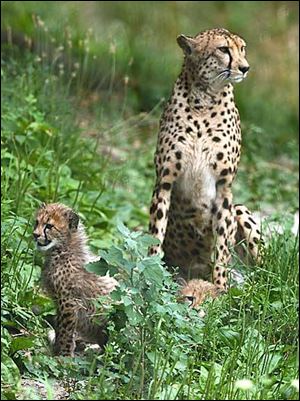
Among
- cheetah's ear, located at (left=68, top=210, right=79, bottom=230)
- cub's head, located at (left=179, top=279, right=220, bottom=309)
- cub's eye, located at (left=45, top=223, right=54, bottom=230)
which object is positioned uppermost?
cheetah's ear, located at (left=68, top=210, right=79, bottom=230)

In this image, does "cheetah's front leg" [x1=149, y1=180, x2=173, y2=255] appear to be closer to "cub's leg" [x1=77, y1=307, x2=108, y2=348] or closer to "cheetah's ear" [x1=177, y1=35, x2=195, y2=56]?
"cheetah's ear" [x1=177, y1=35, x2=195, y2=56]

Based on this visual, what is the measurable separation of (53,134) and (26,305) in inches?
104

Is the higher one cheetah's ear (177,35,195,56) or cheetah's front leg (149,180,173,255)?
cheetah's ear (177,35,195,56)

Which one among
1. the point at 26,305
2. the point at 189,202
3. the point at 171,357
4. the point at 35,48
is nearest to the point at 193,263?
the point at 189,202

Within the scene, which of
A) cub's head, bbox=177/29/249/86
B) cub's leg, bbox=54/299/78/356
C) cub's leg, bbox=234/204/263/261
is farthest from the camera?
cub's leg, bbox=234/204/263/261

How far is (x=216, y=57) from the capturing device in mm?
6223

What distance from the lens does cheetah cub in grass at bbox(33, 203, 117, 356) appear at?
5.18 metres

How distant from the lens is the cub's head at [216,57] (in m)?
6.20

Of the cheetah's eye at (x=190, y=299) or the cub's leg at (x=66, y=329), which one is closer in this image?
the cub's leg at (x=66, y=329)

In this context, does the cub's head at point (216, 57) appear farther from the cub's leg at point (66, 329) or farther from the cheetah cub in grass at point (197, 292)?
the cub's leg at point (66, 329)

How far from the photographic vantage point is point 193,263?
21.5ft

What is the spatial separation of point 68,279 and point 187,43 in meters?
1.61

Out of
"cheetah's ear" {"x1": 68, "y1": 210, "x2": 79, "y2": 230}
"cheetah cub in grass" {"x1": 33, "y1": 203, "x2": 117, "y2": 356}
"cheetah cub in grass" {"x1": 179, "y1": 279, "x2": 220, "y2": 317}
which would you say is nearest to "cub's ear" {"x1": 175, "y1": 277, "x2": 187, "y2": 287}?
"cheetah cub in grass" {"x1": 179, "y1": 279, "x2": 220, "y2": 317}

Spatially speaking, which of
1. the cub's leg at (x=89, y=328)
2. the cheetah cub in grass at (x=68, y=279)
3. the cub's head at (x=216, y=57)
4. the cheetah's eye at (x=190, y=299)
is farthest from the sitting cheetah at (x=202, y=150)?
the cub's leg at (x=89, y=328)
